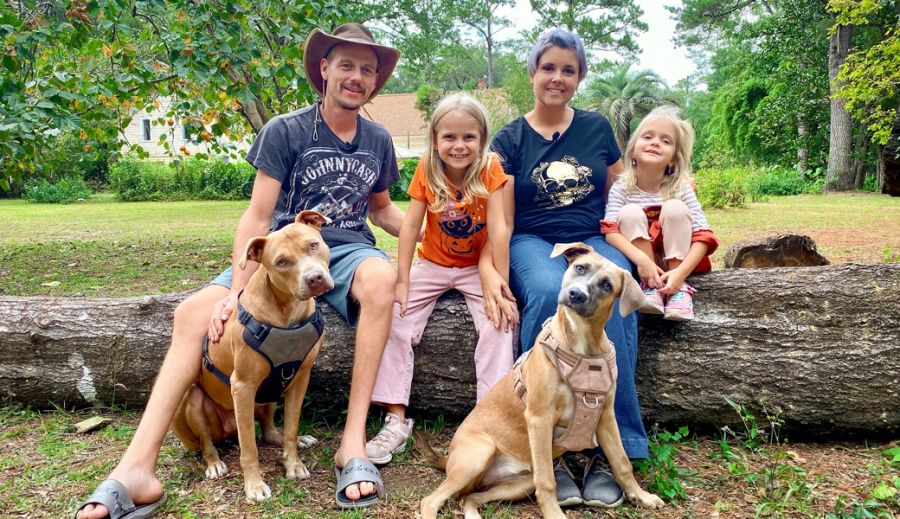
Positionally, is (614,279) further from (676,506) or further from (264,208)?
(264,208)

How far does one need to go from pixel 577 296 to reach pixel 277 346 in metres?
1.54

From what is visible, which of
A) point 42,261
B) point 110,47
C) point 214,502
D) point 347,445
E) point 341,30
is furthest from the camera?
point 42,261

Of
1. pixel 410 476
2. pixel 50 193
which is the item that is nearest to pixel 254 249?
pixel 410 476

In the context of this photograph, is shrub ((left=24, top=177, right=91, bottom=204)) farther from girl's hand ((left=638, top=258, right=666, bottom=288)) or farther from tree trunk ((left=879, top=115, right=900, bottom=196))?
tree trunk ((left=879, top=115, right=900, bottom=196))

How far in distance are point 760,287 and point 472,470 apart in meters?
2.18

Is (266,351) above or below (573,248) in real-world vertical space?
below

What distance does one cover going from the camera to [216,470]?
348cm

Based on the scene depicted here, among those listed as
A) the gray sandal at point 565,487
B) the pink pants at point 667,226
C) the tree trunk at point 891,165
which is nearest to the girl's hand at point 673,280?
the pink pants at point 667,226

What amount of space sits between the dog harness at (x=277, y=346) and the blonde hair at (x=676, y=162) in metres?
2.22

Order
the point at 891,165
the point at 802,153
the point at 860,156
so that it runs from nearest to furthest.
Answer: the point at 891,165, the point at 860,156, the point at 802,153

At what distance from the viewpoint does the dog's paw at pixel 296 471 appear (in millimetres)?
3445

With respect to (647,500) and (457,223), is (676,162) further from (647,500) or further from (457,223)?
(647,500)

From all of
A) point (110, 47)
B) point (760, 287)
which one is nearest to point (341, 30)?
point (760, 287)

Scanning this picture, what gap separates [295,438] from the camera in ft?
11.5
